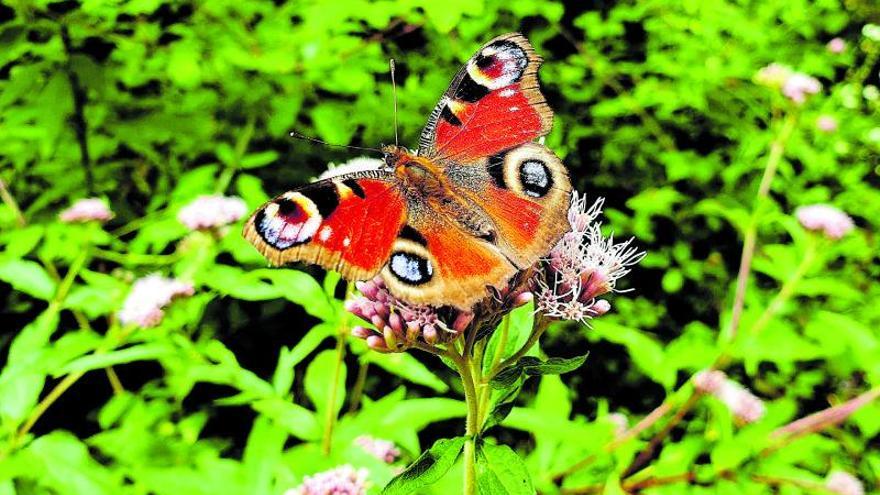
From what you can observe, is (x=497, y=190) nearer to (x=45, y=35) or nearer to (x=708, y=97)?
(x=45, y=35)

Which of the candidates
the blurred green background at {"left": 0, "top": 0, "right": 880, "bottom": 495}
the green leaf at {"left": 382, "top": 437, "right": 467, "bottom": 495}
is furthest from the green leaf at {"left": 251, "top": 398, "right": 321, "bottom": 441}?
the green leaf at {"left": 382, "top": 437, "right": 467, "bottom": 495}

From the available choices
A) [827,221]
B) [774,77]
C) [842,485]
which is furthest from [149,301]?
[774,77]

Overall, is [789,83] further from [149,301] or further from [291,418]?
[149,301]

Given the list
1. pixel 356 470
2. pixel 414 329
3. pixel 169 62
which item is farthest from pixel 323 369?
pixel 169 62

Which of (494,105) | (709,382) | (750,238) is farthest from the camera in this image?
(750,238)

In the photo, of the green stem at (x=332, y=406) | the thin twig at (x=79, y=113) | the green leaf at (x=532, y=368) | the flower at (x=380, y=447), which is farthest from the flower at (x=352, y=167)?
the thin twig at (x=79, y=113)

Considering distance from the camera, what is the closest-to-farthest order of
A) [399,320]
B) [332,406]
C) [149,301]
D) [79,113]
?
1. [399,320]
2. [332,406]
3. [149,301]
4. [79,113]
